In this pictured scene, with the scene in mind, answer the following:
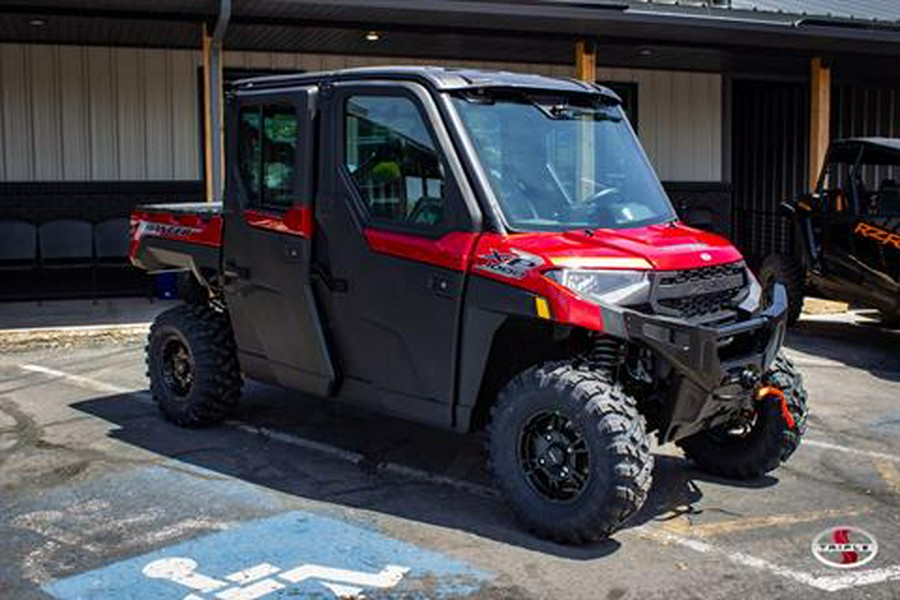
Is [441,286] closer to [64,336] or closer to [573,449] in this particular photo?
[573,449]

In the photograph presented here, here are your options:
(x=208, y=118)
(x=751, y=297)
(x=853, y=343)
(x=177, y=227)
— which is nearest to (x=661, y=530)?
(x=751, y=297)

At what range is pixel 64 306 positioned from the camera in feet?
41.5

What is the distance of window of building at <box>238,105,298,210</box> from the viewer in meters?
6.20

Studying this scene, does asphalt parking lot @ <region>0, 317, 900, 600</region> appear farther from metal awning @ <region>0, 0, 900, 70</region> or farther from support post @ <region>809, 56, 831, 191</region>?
support post @ <region>809, 56, 831, 191</region>

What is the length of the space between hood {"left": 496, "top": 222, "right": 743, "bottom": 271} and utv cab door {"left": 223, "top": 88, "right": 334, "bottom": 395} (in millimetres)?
1442

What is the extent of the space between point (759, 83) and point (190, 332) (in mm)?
13690

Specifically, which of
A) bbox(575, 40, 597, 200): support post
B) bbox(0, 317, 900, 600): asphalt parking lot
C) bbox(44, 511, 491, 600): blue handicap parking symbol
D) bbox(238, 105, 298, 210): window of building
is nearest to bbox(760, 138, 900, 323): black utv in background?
bbox(0, 317, 900, 600): asphalt parking lot

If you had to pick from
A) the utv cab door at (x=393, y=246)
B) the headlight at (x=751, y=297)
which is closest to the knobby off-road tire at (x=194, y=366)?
the utv cab door at (x=393, y=246)

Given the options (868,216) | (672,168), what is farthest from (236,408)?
(672,168)

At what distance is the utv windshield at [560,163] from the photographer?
547 cm

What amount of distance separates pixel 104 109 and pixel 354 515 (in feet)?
32.4

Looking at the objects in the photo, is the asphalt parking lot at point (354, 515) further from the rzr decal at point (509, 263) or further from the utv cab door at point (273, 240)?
the rzr decal at point (509, 263)

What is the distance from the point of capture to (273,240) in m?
6.26

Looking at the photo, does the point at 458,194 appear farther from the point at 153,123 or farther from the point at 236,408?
the point at 153,123
